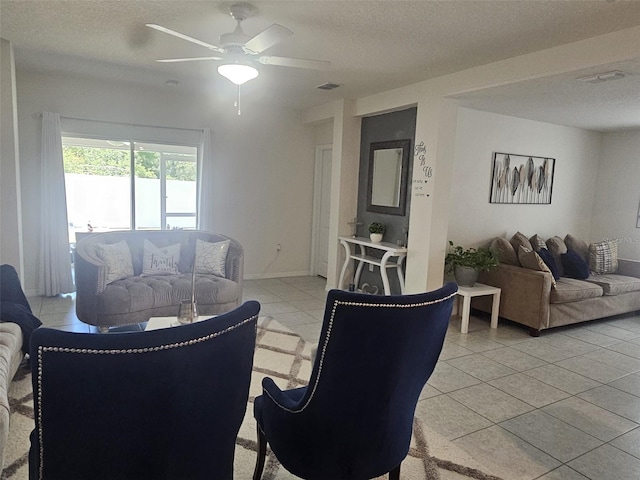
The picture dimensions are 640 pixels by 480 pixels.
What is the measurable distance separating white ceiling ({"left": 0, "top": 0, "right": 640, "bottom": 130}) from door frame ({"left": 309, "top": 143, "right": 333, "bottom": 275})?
174cm

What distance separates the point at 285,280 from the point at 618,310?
425cm

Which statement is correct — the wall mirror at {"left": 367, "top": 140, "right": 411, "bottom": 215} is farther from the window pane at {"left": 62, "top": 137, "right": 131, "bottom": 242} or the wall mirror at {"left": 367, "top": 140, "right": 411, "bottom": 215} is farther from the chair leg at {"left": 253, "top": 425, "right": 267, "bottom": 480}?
the chair leg at {"left": 253, "top": 425, "right": 267, "bottom": 480}

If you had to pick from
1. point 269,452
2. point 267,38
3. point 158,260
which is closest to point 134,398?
point 269,452

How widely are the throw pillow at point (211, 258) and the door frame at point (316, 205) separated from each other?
Answer: 2626 mm

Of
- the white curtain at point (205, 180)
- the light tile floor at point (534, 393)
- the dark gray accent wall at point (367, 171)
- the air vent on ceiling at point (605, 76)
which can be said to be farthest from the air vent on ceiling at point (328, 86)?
the light tile floor at point (534, 393)

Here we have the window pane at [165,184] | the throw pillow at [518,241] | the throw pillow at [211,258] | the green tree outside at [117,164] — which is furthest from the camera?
the window pane at [165,184]

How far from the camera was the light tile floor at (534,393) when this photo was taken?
2.37m

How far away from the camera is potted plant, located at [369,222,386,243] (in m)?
5.21

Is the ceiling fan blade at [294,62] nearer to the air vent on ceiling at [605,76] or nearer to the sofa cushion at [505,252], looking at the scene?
the air vent on ceiling at [605,76]

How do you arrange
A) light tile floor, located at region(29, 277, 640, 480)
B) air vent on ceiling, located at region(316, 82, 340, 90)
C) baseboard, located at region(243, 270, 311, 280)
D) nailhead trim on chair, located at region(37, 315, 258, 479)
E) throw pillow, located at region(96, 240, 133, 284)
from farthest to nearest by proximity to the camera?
baseboard, located at region(243, 270, 311, 280) < air vent on ceiling, located at region(316, 82, 340, 90) < throw pillow, located at region(96, 240, 133, 284) < light tile floor, located at region(29, 277, 640, 480) < nailhead trim on chair, located at region(37, 315, 258, 479)

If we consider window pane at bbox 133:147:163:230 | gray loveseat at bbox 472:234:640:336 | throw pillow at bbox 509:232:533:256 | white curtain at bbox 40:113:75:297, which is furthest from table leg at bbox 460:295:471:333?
white curtain at bbox 40:113:75:297

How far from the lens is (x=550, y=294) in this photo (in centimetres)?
438

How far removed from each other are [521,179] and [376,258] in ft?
6.93

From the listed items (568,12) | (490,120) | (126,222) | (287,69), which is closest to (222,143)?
(126,222)
